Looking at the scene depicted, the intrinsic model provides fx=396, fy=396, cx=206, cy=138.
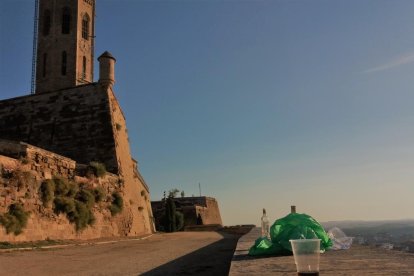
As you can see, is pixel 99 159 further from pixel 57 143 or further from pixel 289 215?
pixel 289 215

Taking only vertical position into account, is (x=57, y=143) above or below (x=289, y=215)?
above

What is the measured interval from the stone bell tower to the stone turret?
35.5 ft

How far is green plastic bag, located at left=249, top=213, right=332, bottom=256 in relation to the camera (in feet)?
14.4

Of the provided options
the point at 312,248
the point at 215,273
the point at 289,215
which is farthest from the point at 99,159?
the point at 312,248

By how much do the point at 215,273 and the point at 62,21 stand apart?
105ft

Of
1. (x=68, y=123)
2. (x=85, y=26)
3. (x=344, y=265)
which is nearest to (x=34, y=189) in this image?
(x=68, y=123)

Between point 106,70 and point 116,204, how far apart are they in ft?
26.3

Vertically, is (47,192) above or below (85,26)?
below

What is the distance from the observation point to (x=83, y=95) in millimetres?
21984

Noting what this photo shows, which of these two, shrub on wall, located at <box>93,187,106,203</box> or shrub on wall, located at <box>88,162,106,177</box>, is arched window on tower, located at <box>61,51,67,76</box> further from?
shrub on wall, located at <box>93,187,106,203</box>

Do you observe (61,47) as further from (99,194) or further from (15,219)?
(15,219)

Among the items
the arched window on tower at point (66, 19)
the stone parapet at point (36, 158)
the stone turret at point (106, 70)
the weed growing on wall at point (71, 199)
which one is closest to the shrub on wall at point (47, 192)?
the weed growing on wall at point (71, 199)

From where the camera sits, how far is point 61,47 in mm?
32875

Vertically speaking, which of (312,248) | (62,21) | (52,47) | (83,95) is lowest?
(312,248)
